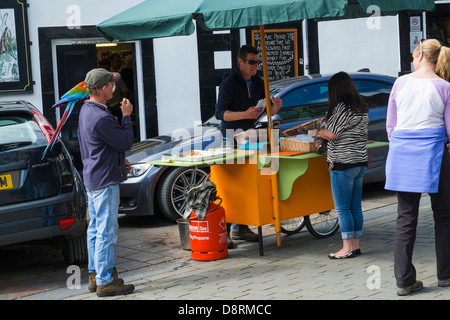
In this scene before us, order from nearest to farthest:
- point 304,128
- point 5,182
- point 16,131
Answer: point 5,182, point 16,131, point 304,128

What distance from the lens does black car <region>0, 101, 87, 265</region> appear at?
6078 mm

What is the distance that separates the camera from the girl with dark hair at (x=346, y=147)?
6.46 m

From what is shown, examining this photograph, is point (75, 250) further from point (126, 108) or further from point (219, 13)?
point (219, 13)

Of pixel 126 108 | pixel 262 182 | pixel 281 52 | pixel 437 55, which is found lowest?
pixel 262 182

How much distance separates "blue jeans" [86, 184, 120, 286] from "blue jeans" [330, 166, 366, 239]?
2.03m

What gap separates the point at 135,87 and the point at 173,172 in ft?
16.6

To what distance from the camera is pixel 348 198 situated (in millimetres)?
6582

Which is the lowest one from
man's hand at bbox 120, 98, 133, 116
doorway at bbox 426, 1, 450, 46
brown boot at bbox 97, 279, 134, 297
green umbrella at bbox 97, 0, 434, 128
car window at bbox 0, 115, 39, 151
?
brown boot at bbox 97, 279, 134, 297

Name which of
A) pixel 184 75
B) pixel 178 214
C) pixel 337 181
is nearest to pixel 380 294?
pixel 337 181

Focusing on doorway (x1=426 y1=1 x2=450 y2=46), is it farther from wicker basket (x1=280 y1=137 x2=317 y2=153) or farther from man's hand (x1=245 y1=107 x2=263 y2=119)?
wicker basket (x1=280 y1=137 x2=317 y2=153)

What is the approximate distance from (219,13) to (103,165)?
1.67 meters

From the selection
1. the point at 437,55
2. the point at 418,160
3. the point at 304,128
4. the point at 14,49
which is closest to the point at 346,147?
the point at 304,128

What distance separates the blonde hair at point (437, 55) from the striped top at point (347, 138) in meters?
1.08

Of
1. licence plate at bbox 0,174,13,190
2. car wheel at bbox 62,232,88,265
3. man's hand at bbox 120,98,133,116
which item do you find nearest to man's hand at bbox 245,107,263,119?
man's hand at bbox 120,98,133,116
